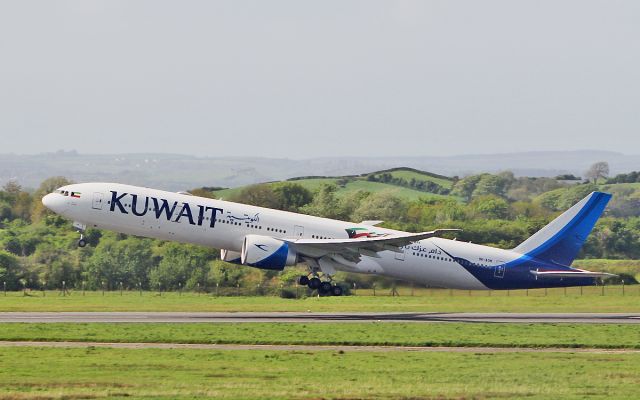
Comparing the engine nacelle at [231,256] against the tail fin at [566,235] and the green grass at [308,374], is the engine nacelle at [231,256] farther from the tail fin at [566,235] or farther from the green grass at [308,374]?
the green grass at [308,374]

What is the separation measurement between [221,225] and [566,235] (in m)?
19.2

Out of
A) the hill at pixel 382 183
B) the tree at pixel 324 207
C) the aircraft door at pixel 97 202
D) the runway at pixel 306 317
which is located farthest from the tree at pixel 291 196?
the runway at pixel 306 317

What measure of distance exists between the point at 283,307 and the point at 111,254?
22695 mm

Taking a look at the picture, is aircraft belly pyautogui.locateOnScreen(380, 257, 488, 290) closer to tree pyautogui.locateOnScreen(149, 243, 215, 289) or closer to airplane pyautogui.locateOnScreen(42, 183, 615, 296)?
airplane pyautogui.locateOnScreen(42, 183, 615, 296)

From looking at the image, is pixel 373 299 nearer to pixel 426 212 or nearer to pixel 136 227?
pixel 136 227

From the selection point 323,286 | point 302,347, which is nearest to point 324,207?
point 323,286

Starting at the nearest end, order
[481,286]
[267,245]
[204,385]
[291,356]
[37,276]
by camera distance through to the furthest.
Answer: [204,385]
[291,356]
[267,245]
[481,286]
[37,276]

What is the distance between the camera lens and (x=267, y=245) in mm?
57406

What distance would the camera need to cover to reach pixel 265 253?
57.2 metres

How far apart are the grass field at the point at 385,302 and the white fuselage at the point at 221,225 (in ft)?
4.35

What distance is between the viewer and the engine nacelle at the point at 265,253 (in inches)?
2254

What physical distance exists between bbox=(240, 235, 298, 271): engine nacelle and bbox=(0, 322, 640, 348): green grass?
784cm

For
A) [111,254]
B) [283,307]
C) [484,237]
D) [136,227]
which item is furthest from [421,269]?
[111,254]

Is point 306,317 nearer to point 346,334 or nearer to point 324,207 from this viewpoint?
point 346,334
